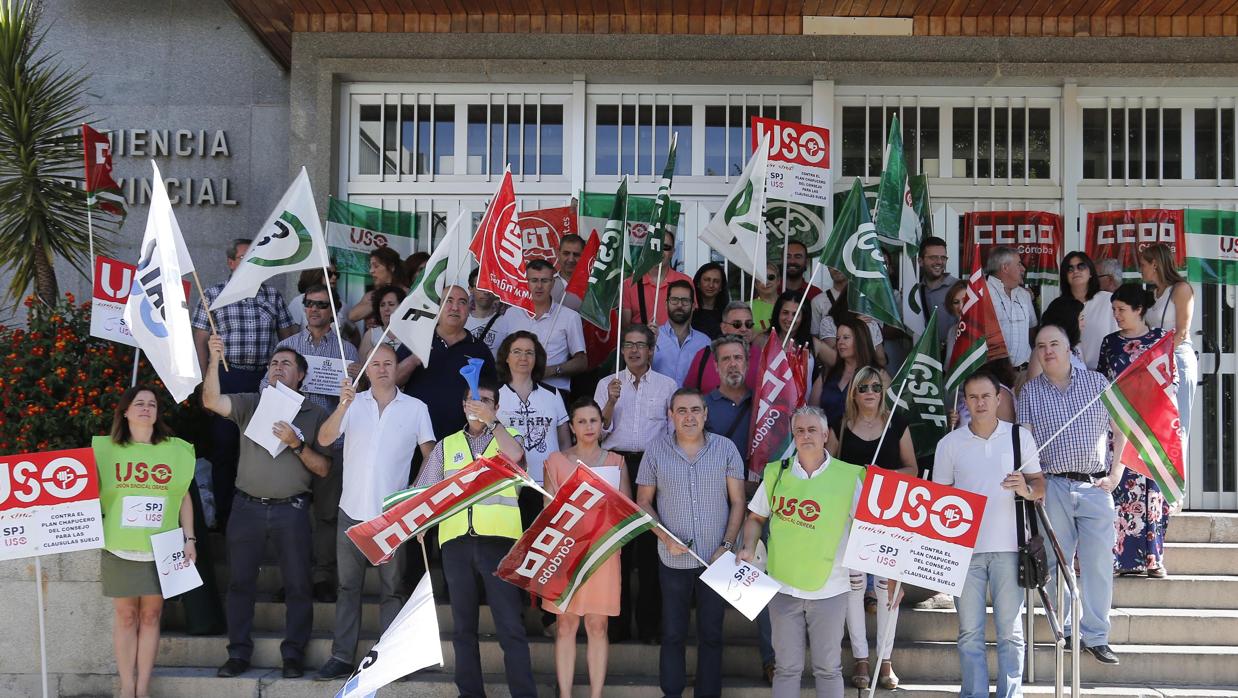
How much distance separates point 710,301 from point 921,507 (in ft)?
9.44

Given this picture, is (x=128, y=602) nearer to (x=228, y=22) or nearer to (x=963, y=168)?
(x=228, y=22)

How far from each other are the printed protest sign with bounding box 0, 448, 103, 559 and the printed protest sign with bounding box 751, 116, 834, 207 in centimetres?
533

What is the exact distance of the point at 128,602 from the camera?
7.00m

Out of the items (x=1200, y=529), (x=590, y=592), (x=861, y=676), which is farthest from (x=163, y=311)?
(x=1200, y=529)

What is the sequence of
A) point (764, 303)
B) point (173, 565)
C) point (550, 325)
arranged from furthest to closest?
point (764, 303) < point (550, 325) < point (173, 565)

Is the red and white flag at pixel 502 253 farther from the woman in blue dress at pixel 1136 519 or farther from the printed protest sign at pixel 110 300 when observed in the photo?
the woman in blue dress at pixel 1136 519

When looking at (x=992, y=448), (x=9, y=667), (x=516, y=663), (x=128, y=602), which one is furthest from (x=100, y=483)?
(x=992, y=448)

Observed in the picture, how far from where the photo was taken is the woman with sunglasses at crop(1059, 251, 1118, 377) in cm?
836

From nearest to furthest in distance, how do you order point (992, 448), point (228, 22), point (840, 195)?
point (992, 448)
point (840, 195)
point (228, 22)

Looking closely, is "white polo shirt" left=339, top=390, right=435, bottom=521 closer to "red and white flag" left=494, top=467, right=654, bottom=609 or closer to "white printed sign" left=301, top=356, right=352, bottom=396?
"white printed sign" left=301, top=356, right=352, bottom=396

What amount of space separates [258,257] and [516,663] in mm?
3030

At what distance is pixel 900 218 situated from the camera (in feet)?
29.1

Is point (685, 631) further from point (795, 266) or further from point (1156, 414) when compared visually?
point (795, 266)

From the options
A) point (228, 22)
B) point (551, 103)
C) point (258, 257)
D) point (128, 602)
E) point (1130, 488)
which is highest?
point (228, 22)
